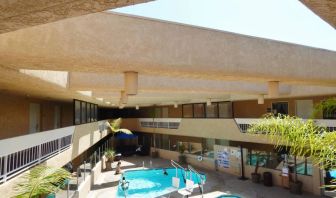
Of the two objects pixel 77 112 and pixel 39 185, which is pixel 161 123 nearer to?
pixel 77 112

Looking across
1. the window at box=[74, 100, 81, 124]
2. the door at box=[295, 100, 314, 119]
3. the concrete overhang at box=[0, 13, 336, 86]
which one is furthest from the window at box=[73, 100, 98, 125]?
the door at box=[295, 100, 314, 119]

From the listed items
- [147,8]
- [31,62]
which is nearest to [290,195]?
[147,8]

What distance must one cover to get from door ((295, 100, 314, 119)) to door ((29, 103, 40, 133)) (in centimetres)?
1981

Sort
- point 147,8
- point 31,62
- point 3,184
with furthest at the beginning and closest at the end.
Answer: point 147,8 → point 3,184 → point 31,62

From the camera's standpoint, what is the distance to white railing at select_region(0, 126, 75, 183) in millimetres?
6484

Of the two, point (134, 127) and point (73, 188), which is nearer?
point (73, 188)

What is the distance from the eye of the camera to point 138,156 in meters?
34.3

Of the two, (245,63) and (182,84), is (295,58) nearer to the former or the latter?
(245,63)

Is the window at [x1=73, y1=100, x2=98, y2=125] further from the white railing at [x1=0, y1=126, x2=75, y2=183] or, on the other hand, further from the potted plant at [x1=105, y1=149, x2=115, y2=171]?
the potted plant at [x1=105, y1=149, x2=115, y2=171]

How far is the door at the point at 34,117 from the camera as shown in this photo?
1619 cm

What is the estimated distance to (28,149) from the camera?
864 cm

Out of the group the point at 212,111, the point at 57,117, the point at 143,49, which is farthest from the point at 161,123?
the point at 143,49

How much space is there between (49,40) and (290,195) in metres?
17.1

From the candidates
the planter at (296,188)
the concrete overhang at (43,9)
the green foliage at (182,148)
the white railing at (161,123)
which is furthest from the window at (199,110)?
the concrete overhang at (43,9)
